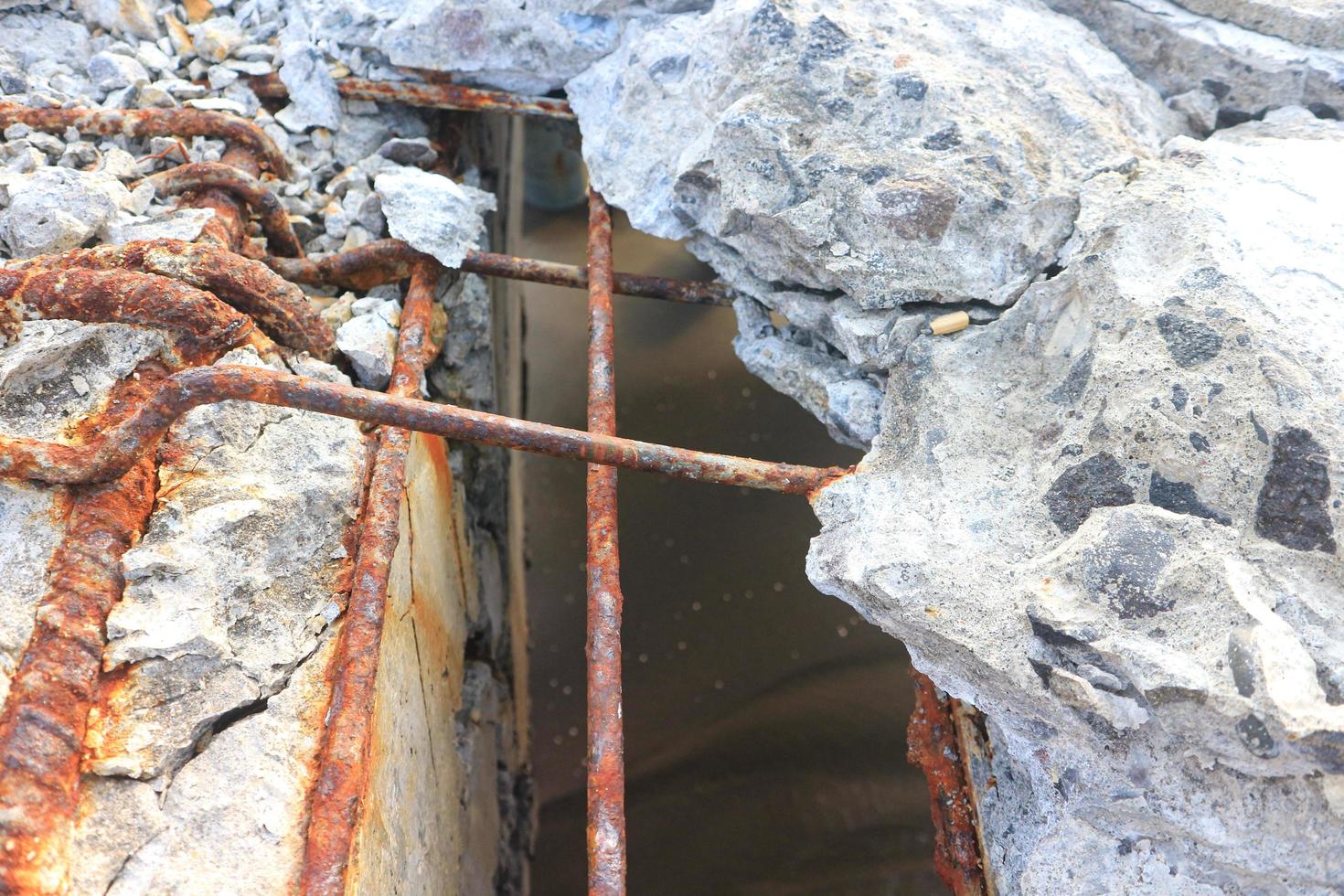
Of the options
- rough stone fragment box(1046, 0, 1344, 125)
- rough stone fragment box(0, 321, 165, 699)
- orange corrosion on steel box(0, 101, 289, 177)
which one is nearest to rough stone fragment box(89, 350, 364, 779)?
rough stone fragment box(0, 321, 165, 699)

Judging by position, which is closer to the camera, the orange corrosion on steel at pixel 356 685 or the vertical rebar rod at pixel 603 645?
the orange corrosion on steel at pixel 356 685

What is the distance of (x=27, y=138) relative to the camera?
1799 mm

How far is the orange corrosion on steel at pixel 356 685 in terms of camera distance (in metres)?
1.11

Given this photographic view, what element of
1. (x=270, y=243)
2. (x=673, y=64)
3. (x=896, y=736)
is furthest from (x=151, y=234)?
(x=896, y=736)

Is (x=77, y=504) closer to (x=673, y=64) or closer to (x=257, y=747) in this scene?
Result: (x=257, y=747)

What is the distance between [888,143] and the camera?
164 centimetres

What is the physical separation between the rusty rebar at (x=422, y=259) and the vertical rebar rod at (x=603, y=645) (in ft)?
0.33

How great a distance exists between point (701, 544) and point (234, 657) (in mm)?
2650

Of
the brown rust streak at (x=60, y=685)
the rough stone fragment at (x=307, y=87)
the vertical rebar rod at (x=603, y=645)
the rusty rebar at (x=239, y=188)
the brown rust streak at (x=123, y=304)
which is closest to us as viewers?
the brown rust streak at (x=60, y=685)

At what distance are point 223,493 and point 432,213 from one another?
0.83 meters

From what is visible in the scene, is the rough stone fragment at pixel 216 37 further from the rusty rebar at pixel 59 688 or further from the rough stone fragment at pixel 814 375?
the rough stone fragment at pixel 814 375

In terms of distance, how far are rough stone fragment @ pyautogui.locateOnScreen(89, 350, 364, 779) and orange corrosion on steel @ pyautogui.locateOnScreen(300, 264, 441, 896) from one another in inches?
2.5

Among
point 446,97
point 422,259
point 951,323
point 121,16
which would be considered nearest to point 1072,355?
point 951,323

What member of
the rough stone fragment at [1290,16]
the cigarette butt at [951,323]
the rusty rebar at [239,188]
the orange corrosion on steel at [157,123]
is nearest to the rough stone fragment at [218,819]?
the rusty rebar at [239,188]
